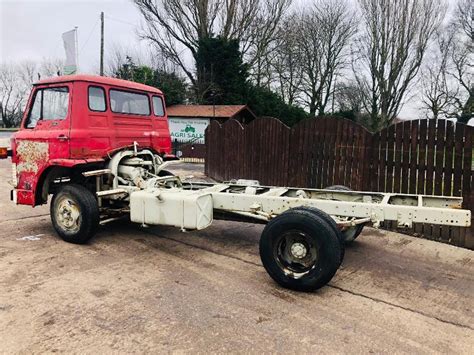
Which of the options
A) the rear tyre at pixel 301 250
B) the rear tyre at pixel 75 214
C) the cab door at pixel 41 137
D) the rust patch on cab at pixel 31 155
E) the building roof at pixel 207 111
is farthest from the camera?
the building roof at pixel 207 111

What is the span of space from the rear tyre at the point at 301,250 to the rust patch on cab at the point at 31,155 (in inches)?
149

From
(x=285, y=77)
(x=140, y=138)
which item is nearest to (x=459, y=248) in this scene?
(x=140, y=138)

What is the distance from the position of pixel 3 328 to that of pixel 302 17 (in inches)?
1618

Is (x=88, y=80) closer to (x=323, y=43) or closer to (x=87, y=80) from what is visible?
(x=87, y=80)

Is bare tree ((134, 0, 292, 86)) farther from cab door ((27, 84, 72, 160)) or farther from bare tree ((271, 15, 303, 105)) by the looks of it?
cab door ((27, 84, 72, 160))

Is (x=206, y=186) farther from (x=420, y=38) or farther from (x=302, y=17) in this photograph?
(x=302, y=17)

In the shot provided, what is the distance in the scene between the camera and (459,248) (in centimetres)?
646

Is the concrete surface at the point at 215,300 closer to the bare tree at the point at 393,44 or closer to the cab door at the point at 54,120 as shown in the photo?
the cab door at the point at 54,120

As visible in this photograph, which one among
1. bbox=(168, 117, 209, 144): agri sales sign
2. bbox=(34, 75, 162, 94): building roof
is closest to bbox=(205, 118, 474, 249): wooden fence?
bbox=(34, 75, 162, 94): building roof

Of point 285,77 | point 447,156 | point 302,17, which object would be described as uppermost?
point 302,17

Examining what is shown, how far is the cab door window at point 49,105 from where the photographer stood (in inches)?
249

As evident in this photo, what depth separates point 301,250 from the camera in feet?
14.4

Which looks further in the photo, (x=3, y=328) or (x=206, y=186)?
(x=206, y=186)

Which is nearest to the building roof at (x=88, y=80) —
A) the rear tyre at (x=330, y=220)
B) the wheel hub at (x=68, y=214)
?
the wheel hub at (x=68, y=214)
